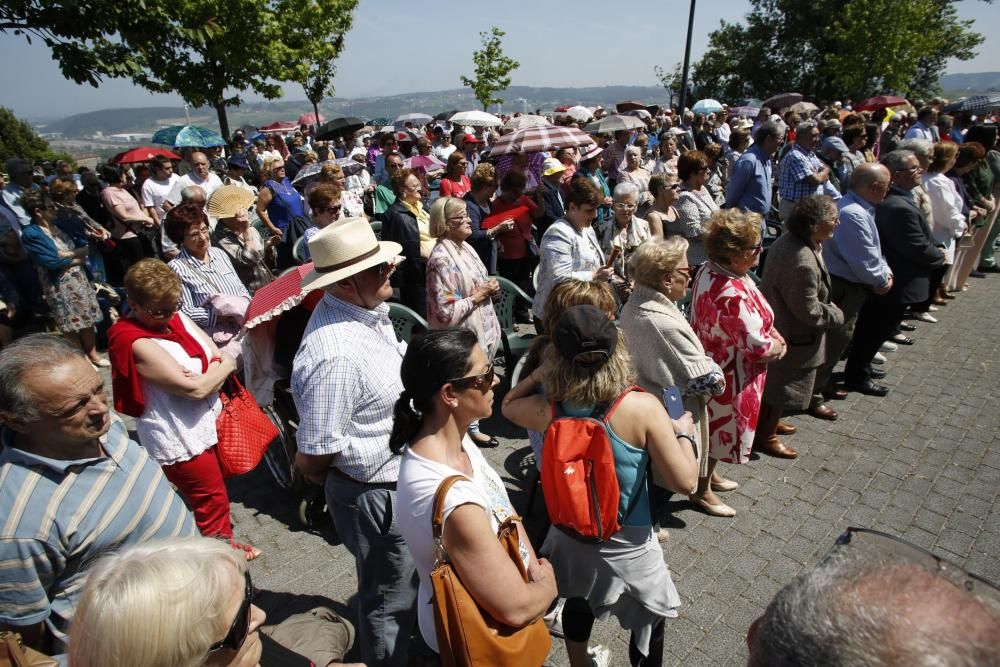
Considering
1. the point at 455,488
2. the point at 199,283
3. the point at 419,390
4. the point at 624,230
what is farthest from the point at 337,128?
the point at 455,488

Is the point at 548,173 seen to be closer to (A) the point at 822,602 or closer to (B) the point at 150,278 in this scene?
(B) the point at 150,278

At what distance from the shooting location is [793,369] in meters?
4.27

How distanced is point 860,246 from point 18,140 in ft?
187

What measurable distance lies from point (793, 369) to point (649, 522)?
2.64 metres

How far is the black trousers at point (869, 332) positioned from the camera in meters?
5.10

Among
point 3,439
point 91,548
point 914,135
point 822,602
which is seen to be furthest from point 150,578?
point 914,135

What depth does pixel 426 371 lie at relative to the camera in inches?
70.1

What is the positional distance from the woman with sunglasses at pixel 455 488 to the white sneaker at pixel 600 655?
3.35 feet

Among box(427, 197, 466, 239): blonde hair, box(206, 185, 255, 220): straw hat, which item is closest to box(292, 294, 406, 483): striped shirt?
box(427, 197, 466, 239): blonde hair

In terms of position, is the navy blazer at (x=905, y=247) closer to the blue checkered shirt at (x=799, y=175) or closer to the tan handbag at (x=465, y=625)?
the blue checkered shirt at (x=799, y=175)

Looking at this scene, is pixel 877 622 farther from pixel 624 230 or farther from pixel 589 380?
pixel 624 230

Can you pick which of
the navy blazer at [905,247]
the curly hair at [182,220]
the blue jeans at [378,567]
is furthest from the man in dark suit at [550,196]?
the blue jeans at [378,567]

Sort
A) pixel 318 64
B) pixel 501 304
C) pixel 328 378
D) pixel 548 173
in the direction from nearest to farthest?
pixel 328 378 → pixel 501 304 → pixel 548 173 → pixel 318 64

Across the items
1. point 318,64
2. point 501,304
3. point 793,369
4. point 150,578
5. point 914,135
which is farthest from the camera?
point 318,64
